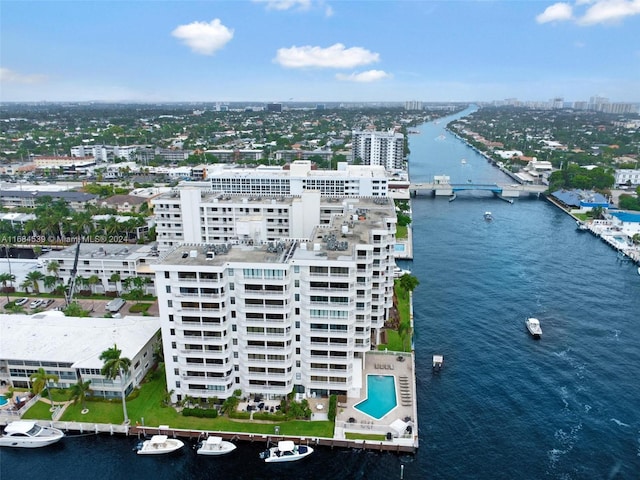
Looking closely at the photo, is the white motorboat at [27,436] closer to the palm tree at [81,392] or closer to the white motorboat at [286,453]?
the palm tree at [81,392]

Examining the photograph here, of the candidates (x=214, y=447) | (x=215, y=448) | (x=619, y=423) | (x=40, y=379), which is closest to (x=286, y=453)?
(x=215, y=448)

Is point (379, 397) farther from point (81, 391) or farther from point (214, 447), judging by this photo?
point (81, 391)

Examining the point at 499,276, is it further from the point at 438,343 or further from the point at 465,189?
the point at 465,189

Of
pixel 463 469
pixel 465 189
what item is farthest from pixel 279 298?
pixel 465 189

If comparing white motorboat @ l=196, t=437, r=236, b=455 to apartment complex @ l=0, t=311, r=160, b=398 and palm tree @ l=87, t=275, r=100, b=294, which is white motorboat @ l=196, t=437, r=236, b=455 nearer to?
apartment complex @ l=0, t=311, r=160, b=398

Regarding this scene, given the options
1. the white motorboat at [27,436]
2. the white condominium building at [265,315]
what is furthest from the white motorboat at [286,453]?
the white motorboat at [27,436]

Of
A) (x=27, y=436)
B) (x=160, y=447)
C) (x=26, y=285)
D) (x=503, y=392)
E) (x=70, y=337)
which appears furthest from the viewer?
(x=26, y=285)

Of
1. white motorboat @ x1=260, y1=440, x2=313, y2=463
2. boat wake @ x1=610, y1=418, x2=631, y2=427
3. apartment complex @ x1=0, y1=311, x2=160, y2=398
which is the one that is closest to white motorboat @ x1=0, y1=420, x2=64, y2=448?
apartment complex @ x1=0, y1=311, x2=160, y2=398
